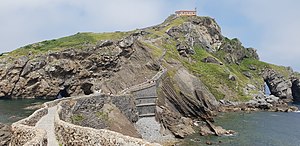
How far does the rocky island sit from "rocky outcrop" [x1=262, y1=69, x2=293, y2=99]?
44 cm

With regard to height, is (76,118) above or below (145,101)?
above

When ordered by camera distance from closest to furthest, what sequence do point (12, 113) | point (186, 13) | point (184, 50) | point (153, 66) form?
point (12, 113) < point (153, 66) < point (184, 50) < point (186, 13)

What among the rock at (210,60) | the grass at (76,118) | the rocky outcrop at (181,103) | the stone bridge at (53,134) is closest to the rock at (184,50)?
the rock at (210,60)

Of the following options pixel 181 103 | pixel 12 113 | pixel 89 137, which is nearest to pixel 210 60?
pixel 181 103

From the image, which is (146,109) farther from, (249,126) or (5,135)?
(5,135)

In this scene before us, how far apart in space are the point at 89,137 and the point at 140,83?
6894 cm

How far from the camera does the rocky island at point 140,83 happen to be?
4956 cm

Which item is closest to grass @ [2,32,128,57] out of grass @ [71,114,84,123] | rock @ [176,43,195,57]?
rock @ [176,43,195,57]

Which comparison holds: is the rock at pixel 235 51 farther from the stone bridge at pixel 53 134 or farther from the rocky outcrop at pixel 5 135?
the rocky outcrop at pixel 5 135

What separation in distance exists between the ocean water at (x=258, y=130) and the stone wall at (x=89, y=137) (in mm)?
39369

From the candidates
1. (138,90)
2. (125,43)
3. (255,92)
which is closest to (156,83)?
(138,90)

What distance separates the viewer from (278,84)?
157 meters

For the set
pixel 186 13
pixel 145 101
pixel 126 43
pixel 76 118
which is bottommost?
pixel 145 101

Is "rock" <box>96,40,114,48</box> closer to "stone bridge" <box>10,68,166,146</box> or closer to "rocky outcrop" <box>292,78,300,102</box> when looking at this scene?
"stone bridge" <box>10,68,166,146</box>
